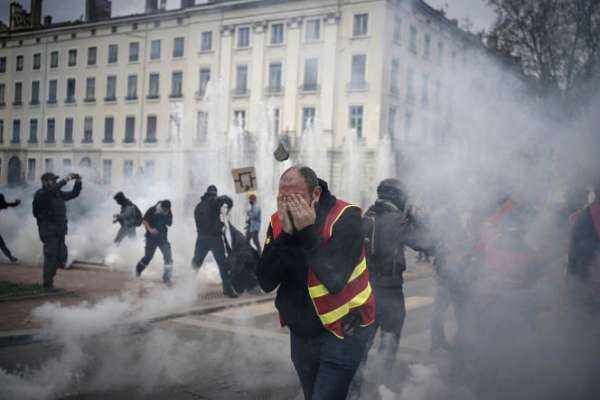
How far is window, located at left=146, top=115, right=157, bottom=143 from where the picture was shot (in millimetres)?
37688

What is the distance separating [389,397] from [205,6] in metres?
32.4

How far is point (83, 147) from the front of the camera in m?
40.8

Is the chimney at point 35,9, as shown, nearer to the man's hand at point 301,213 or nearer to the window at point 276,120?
the man's hand at point 301,213

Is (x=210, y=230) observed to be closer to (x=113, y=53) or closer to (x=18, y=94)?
(x=113, y=53)

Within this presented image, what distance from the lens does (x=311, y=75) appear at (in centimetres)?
→ 3108

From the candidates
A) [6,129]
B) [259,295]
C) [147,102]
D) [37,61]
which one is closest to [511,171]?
[259,295]

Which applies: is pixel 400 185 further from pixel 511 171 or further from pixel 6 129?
pixel 6 129

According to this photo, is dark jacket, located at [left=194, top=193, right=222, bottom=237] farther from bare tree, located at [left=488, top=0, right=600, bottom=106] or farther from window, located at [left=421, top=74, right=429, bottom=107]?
bare tree, located at [left=488, top=0, right=600, bottom=106]

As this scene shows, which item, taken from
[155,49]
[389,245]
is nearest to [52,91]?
[155,49]

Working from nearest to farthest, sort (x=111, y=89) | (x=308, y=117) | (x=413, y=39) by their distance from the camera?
(x=413, y=39) → (x=308, y=117) → (x=111, y=89)

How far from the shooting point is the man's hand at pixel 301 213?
2580 mm

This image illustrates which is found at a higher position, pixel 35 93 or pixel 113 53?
pixel 113 53

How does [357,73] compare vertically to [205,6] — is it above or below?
below

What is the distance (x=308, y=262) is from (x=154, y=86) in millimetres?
37261
